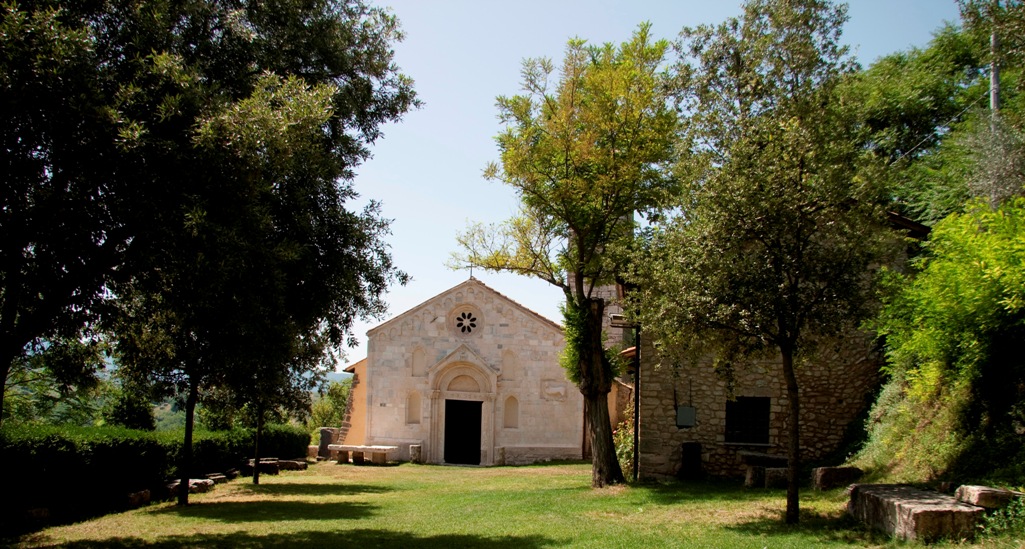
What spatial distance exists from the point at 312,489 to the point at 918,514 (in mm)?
15459

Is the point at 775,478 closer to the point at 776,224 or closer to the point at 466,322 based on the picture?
the point at 776,224

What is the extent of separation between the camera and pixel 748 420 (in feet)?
57.0

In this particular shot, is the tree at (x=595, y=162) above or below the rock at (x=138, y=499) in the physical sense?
above

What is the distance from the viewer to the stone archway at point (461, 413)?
3095 cm

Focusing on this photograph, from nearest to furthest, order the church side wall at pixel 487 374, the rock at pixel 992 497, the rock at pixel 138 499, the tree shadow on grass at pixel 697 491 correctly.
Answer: the rock at pixel 992 497, the tree shadow on grass at pixel 697 491, the rock at pixel 138 499, the church side wall at pixel 487 374

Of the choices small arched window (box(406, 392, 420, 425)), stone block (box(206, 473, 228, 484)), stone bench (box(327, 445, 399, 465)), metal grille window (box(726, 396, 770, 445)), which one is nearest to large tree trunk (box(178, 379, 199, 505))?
stone block (box(206, 473, 228, 484))

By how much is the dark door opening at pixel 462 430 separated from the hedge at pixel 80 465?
13.7 meters

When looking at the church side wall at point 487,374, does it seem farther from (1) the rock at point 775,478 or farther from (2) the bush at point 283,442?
(1) the rock at point 775,478

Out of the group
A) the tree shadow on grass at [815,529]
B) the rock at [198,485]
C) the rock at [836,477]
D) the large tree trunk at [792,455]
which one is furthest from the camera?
the rock at [198,485]

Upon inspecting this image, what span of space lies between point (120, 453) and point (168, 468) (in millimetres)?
3390

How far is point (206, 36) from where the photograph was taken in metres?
9.91

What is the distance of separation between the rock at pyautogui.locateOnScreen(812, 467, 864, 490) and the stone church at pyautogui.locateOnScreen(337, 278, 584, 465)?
17.8 m

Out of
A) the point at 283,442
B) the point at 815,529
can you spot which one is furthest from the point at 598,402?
the point at 283,442

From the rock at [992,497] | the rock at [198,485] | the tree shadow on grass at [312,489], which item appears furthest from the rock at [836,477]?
the rock at [198,485]
